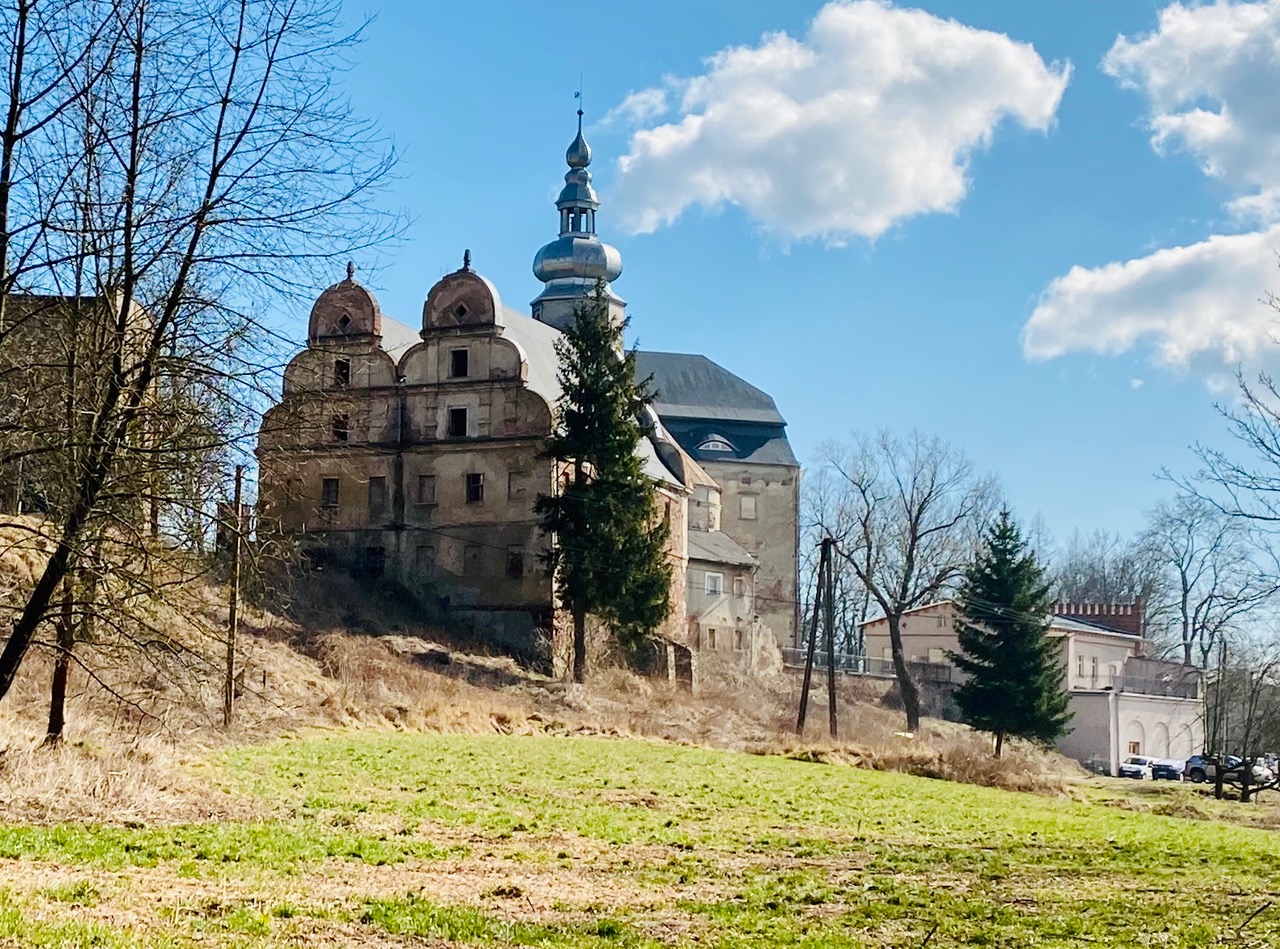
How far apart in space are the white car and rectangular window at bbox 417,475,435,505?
32.0m

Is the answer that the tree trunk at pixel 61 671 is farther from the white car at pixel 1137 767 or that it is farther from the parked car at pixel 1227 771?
the white car at pixel 1137 767

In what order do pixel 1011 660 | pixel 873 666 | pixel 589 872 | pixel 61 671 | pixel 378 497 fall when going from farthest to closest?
pixel 873 666 < pixel 378 497 < pixel 1011 660 < pixel 61 671 < pixel 589 872

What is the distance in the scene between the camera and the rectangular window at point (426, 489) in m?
52.3

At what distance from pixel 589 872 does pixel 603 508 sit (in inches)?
1275

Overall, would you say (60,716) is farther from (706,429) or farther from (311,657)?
(706,429)

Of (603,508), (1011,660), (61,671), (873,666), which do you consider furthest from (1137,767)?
(61,671)

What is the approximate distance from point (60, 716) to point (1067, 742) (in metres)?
54.4

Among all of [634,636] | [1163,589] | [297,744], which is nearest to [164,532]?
[297,744]

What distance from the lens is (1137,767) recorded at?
63.2m

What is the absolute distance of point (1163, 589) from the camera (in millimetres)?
87750

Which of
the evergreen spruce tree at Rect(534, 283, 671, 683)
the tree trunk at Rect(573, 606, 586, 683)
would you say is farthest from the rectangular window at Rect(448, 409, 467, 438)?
the tree trunk at Rect(573, 606, 586, 683)

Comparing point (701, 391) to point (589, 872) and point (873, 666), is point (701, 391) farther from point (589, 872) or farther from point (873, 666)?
point (589, 872)

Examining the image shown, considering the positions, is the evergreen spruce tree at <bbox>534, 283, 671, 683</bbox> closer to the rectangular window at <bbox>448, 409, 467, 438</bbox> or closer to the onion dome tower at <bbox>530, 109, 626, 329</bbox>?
the rectangular window at <bbox>448, 409, 467, 438</bbox>

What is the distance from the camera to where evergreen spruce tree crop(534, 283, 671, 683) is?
46375mm
